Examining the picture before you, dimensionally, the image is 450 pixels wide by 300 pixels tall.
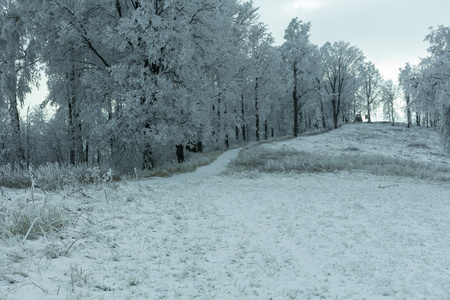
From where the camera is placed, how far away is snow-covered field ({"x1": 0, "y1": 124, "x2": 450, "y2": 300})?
2.81 m

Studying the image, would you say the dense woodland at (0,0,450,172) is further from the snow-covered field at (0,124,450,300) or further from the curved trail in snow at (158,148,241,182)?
the snow-covered field at (0,124,450,300)

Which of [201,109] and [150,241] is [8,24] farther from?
[150,241]

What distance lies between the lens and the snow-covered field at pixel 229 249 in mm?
2807

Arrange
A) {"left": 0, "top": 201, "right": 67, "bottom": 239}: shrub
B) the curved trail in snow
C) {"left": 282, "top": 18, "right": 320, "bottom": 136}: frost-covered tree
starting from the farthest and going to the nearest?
{"left": 282, "top": 18, "right": 320, "bottom": 136}: frost-covered tree < the curved trail in snow < {"left": 0, "top": 201, "right": 67, "bottom": 239}: shrub

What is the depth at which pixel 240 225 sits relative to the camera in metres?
5.40

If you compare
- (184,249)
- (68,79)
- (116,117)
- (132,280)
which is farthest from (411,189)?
(68,79)

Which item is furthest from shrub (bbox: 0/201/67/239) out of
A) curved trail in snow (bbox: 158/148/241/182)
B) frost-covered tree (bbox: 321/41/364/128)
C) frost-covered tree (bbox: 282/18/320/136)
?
frost-covered tree (bbox: 321/41/364/128)

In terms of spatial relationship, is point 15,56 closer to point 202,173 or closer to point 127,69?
point 127,69

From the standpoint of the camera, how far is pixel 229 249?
13.8 ft

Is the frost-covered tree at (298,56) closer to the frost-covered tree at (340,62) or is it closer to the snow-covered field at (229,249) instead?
the frost-covered tree at (340,62)

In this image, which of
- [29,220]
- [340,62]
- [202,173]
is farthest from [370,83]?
[29,220]

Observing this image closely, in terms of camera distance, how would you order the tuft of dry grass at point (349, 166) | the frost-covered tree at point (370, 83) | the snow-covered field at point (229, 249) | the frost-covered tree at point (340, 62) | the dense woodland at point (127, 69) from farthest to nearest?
1. the frost-covered tree at point (370, 83)
2. the frost-covered tree at point (340, 62)
3. the tuft of dry grass at point (349, 166)
4. the dense woodland at point (127, 69)
5. the snow-covered field at point (229, 249)

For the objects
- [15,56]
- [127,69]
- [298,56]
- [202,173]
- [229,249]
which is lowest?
[229,249]

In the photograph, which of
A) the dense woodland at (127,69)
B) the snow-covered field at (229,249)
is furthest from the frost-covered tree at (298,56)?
the snow-covered field at (229,249)
